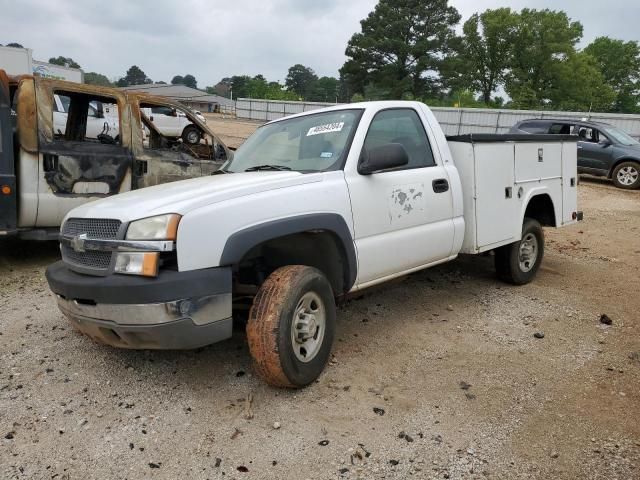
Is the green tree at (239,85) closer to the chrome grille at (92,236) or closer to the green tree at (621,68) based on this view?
the green tree at (621,68)

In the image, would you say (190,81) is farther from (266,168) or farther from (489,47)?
(266,168)

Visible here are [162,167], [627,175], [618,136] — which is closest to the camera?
[162,167]

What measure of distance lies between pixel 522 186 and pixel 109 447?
4170 millimetres

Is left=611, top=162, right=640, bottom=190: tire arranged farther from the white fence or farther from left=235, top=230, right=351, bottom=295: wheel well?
left=235, top=230, right=351, bottom=295: wheel well

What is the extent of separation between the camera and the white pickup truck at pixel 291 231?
9.19 ft

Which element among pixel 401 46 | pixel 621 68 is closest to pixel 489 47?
pixel 401 46

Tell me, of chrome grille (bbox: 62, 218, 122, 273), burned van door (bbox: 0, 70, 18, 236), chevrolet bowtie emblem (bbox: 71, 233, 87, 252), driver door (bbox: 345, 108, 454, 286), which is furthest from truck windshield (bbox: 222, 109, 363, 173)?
burned van door (bbox: 0, 70, 18, 236)

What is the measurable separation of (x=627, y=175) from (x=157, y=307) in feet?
46.8

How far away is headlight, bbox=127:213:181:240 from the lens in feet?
9.09

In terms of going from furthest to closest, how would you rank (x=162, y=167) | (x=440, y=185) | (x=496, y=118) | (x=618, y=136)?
(x=496, y=118) < (x=618, y=136) < (x=162, y=167) < (x=440, y=185)

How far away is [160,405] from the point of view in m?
3.10

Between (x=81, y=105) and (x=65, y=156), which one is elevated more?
(x=81, y=105)

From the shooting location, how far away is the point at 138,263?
9.13 feet

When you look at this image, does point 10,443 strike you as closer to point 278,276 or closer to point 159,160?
point 278,276
